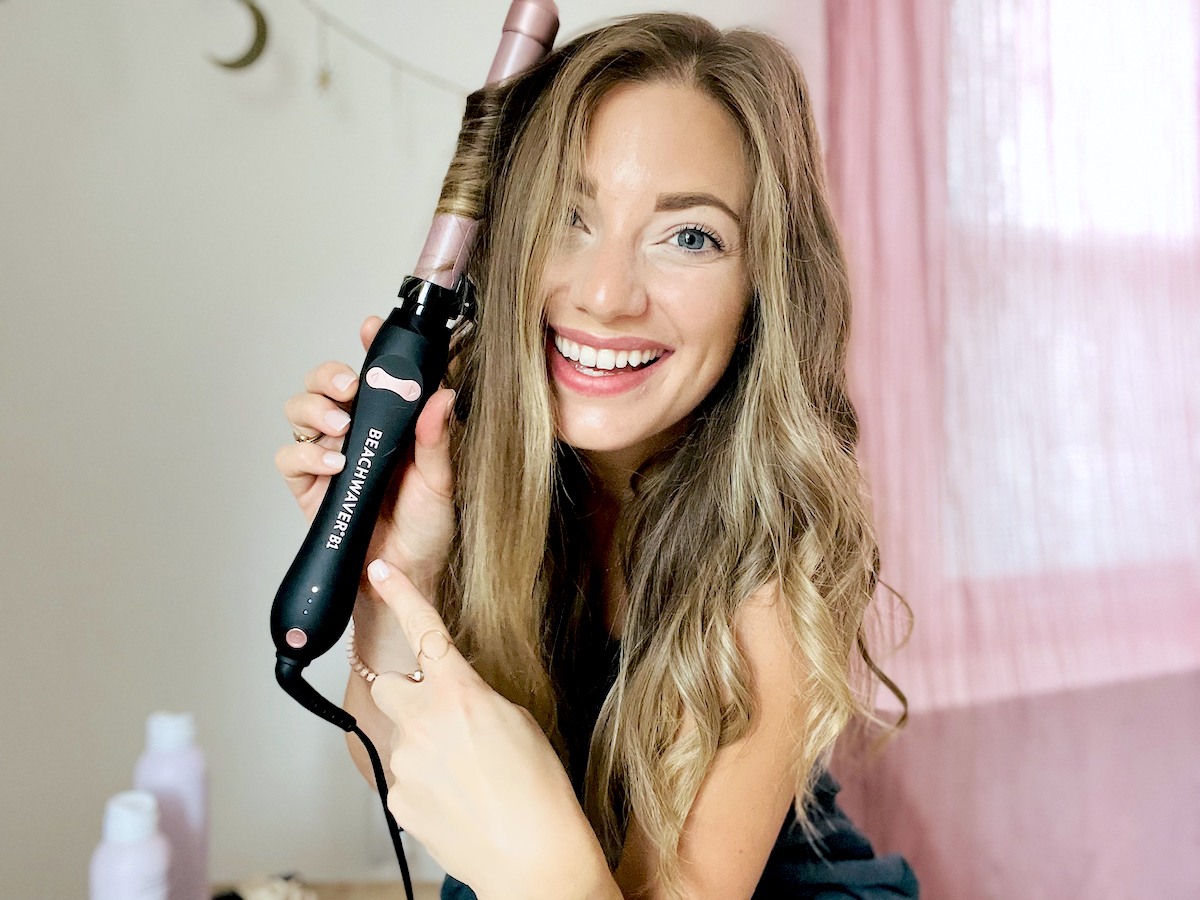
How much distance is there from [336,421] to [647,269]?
10.7 inches

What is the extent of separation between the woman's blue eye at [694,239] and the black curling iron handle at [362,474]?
20cm

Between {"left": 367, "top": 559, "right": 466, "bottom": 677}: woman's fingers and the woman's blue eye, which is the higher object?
the woman's blue eye

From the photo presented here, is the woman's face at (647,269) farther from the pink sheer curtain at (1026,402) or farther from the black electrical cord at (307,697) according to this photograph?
the pink sheer curtain at (1026,402)

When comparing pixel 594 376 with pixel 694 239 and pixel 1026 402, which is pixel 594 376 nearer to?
pixel 694 239

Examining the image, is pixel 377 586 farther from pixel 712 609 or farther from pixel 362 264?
pixel 362 264

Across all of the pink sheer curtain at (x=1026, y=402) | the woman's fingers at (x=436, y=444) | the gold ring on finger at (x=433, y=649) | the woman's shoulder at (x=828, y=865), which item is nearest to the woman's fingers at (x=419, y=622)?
the gold ring on finger at (x=433, y=649)

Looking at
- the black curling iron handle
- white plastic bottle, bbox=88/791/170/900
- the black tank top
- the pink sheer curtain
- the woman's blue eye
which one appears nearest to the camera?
white plastic bottle, bbox=88/791/170/900

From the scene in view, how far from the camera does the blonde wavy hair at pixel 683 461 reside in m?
0.79

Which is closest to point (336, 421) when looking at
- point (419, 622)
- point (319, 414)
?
point (319, 414)

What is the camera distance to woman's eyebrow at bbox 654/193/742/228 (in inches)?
29.7

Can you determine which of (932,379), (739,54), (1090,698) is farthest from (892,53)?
(1090,698)

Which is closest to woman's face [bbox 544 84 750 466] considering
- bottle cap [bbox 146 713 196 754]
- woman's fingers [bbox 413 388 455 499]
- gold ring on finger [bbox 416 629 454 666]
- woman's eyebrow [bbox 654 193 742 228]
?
woman's eyebrow [bbox 654 193 742 228]

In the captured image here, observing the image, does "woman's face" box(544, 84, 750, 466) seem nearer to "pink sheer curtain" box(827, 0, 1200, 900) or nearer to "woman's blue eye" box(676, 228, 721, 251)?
"woman's blue eye" box(676, 228, 721, 251)

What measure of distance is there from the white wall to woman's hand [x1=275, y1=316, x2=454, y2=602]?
0.81 feet
